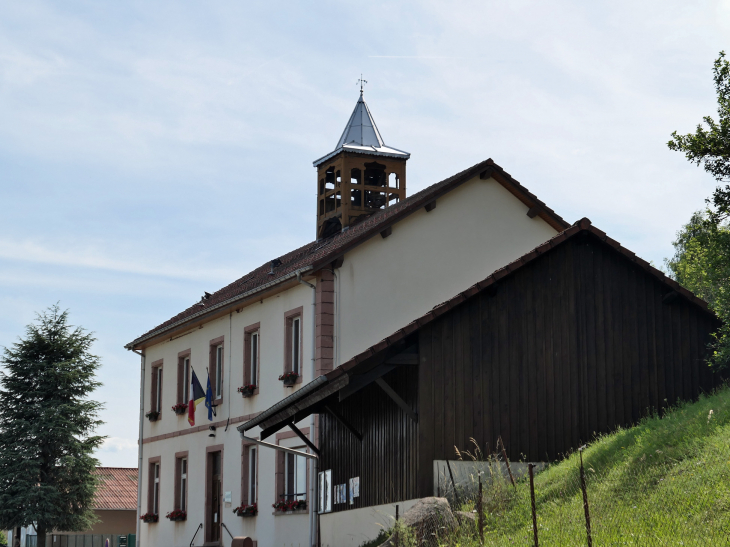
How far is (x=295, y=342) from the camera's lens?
24.7 meters

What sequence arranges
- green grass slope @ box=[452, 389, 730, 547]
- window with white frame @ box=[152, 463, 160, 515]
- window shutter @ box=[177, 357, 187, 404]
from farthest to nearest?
window with white frame @ box=[152, 463, 160, 515] → window shutter @ box=[177, 357, 187, 404] → green grass slope @ box=[452, 389, 730, 547]

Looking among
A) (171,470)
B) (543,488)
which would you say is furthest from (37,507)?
(543,488)

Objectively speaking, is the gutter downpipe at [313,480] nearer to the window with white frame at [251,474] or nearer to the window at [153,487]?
the window with white frame at [251,474]

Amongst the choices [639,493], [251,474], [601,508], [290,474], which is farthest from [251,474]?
[639,493]

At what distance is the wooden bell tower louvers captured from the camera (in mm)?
29922

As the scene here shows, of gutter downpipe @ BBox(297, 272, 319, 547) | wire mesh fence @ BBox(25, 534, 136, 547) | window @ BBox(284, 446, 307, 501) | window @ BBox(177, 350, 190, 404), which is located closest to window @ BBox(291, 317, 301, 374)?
gutter downpipe @ BBox(297, 272, 319, 547)

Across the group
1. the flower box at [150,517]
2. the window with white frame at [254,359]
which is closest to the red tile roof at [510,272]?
the window with white frame at [254,359]

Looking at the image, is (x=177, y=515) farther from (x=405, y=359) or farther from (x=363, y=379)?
(x=405, y=359)

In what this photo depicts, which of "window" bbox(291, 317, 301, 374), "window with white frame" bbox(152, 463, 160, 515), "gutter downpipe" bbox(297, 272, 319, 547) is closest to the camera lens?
"gutter downpipe" bbox(297, 272, 319, 547)

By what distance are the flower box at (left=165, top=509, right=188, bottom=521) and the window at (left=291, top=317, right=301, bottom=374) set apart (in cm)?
726

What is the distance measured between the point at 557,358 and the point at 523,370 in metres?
0.69

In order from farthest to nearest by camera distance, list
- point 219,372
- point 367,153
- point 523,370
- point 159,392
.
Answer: point 159,392 < point 367,153 < point 219,372 < point 523,370

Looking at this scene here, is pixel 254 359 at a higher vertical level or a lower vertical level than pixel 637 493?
higher

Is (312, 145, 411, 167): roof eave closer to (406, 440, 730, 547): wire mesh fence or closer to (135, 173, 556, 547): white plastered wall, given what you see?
(135, 173, 556, 547): white plastered wall
